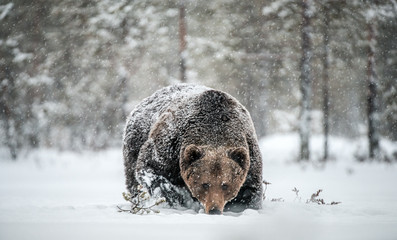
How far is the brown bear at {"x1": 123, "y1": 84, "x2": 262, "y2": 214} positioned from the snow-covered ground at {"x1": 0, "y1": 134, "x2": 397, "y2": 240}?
1.02 feet

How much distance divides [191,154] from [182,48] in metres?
9.45

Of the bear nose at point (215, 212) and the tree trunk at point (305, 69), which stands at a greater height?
the tree trunk at point (305, 69)

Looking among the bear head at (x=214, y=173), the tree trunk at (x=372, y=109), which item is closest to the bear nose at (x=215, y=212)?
the bear head at (x=214, y=173)

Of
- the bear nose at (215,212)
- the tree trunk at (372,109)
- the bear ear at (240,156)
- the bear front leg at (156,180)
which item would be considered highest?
the tree trunk at (372,109)

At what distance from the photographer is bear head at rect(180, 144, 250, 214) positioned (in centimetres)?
447

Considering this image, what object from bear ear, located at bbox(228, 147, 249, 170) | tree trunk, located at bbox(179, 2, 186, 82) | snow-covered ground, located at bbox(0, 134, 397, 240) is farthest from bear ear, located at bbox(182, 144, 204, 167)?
tree trunk, located at bbox(179, 2, 186, 82)

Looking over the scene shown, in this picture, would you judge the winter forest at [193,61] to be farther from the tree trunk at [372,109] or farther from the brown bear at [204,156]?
the brown bear at [204,156]

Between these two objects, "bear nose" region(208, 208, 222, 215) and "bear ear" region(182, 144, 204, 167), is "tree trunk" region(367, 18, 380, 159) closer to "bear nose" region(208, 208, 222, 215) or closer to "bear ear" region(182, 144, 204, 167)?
"bear ear" region(182, 144, 204, 167)

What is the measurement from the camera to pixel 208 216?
4156 millimetres

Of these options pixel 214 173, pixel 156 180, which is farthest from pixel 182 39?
pixel 214 173

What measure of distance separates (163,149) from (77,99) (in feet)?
41.2

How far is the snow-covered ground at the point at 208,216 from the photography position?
3436mm

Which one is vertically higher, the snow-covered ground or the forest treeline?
the forest treeline

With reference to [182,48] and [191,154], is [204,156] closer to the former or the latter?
[191,154]
